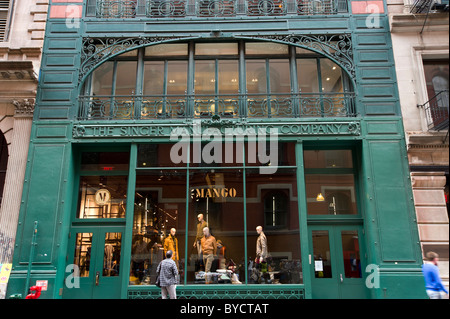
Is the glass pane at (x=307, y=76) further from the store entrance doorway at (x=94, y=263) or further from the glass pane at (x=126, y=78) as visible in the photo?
the store entrance doorway at (x=94, y=263)

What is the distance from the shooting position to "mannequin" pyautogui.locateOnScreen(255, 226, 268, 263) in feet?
40.1

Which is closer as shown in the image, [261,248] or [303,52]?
[261,248]

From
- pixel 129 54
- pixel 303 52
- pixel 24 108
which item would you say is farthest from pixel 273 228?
pixel 24 108

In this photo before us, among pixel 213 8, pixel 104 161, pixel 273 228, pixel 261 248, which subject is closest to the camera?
pixel 261 248

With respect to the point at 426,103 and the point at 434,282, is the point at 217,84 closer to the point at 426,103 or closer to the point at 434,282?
the point at 426,103

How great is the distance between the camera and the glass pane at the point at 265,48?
14.1 m

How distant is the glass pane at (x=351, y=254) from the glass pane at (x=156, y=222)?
5346 millimetres

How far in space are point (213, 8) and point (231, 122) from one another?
15.4 feet

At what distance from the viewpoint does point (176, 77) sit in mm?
13922

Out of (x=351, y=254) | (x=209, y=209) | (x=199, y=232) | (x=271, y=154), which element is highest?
(x=271, y=154)

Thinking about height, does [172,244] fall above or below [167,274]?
above

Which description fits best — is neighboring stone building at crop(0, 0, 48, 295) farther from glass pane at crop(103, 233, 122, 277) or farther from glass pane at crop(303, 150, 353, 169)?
glass pane at crop(303, 150, 353, 169)

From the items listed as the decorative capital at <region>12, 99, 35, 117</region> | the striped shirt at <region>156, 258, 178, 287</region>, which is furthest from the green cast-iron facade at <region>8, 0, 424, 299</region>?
the striped shirt at <region>156, 258, 178, 287</region>

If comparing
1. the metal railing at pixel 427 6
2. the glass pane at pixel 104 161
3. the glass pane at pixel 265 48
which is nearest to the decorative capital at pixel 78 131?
the glass pane at pixel 104 161
